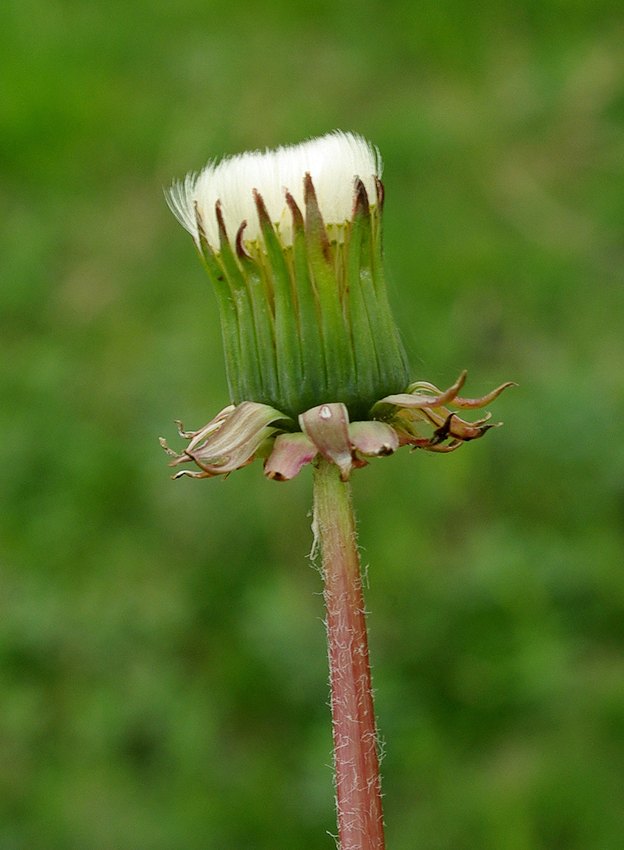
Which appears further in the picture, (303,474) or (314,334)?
(303,474)

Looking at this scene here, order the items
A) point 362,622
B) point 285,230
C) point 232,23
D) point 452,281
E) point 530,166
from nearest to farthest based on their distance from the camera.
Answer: point 362,622, point 285,230, point 452,281, point 530,166, point 232,23

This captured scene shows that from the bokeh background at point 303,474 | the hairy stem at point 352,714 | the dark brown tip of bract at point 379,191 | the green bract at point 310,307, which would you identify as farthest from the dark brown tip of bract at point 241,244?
the bokeh background at point 303,474

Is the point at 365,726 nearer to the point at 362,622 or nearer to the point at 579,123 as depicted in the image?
the point at 362,622

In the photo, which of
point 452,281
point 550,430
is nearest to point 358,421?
point 550,430

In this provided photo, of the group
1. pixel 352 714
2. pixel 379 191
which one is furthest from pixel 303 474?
pixel 352 714

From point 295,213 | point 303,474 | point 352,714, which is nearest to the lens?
point 352,714

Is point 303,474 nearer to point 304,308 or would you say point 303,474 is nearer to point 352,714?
point 304,308

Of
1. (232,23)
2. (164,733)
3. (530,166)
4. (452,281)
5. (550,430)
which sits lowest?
(164,733)
